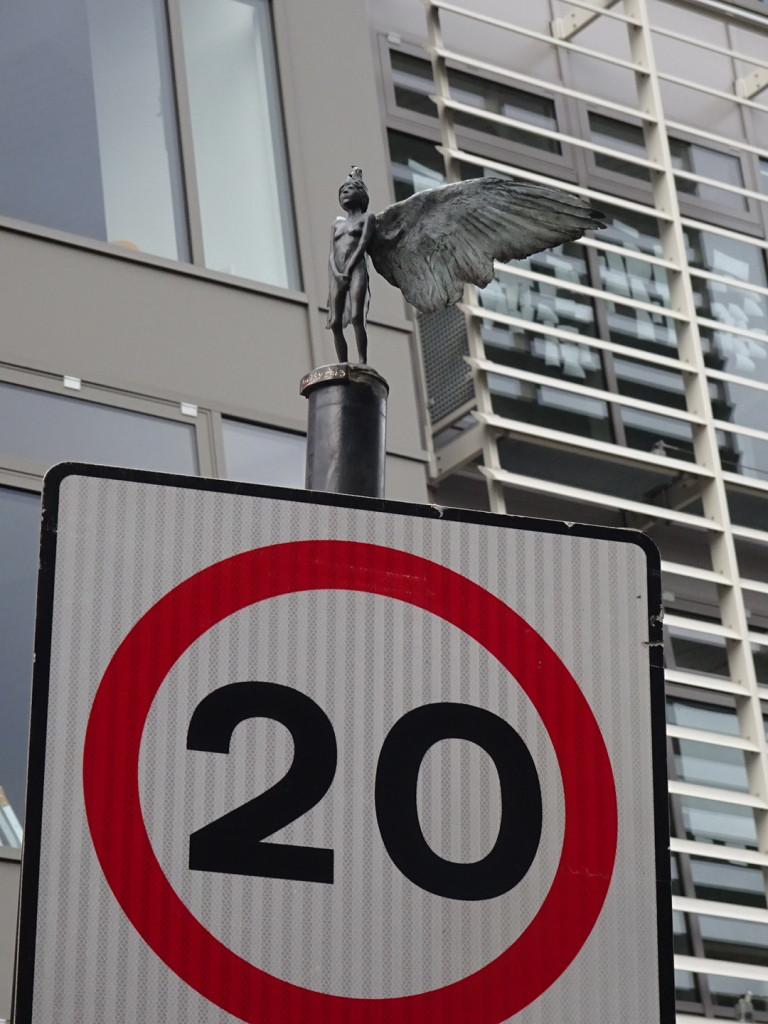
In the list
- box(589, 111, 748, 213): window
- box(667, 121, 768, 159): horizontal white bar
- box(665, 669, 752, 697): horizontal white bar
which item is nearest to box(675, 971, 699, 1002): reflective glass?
box(665, 669, 752, 697): horizontal white bar

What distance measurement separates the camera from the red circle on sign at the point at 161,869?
1.63 m

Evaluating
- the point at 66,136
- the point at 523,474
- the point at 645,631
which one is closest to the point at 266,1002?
the point at 645,631

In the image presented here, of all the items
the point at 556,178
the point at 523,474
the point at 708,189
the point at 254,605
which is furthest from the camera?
the point at 708,189

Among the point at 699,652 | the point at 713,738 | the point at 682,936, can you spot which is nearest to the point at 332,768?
the point at 682,936

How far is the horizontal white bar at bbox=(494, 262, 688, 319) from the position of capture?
14.1 meters

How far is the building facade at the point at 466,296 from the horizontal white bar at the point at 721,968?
0.16 feet

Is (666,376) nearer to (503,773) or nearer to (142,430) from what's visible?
(142,430)

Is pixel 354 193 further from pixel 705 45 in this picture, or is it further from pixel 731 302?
pixel 705 45

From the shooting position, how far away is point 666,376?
49.4ft

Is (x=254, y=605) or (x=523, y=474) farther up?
(x=523, y=474)

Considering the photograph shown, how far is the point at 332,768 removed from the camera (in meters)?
1.70

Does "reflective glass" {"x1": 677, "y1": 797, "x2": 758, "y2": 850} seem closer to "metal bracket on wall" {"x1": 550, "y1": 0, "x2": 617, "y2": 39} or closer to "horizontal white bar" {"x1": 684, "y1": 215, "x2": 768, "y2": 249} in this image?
"horizontal white bar" {"x1": 684, "y1": 215, "x2": 768, "y2": 249}

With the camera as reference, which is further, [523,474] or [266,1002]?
[523,474]

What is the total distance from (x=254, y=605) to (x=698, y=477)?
12996 mm
